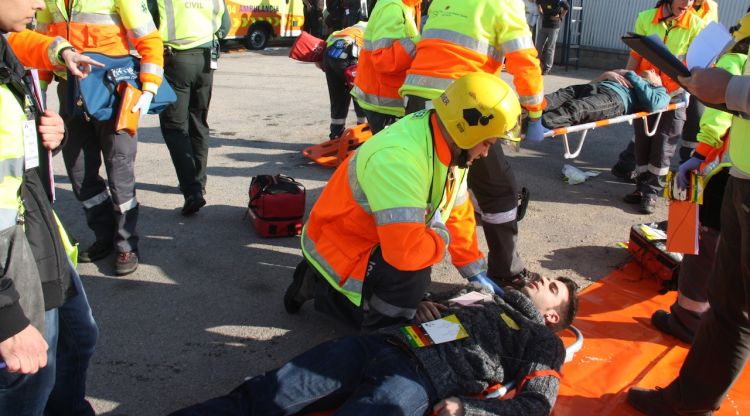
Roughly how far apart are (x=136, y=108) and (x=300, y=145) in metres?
3.71

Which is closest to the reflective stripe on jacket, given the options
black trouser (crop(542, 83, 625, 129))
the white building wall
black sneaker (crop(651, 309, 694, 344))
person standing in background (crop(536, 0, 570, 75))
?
black sneaker (crop(651, 309, 694, 344))

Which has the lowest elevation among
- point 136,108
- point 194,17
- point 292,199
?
point 292,199

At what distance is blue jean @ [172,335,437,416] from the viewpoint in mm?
2492

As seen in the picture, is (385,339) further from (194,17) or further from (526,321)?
(194,17)

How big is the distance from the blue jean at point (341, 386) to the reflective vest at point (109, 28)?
2.28 metres

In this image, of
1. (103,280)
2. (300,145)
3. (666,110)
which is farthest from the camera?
(300,145)

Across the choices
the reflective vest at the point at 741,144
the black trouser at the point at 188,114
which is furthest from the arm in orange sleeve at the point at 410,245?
the black trouser at the point at 188,114

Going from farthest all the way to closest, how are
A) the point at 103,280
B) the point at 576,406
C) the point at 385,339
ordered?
the point at 103,280, the point at 576,406, the point at 385,339

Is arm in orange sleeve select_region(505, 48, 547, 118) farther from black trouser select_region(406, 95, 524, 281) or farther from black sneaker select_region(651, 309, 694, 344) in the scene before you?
black sneaker select_region(651, 309, 694, 344)

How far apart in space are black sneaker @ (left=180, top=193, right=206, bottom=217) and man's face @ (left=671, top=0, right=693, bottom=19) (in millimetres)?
4254

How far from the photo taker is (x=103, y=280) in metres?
4.14

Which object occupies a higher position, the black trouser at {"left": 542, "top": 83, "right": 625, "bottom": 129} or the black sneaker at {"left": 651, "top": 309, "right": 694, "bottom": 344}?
the black trouser at {"left": 542, "top": 83, "right": 625, "bottom": 129}

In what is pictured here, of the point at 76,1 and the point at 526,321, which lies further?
the point at 76,1

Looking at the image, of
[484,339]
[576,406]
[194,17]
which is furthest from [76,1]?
[576,406]
